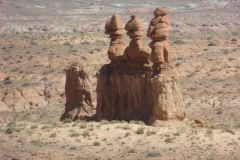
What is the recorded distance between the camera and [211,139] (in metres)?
29.0

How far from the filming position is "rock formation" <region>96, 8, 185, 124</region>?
31953 mm

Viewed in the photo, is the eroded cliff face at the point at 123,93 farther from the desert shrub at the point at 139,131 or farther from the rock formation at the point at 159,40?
the desert shrub at the point at 139,131

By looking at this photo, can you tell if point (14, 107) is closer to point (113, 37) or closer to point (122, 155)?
point (113, 37)

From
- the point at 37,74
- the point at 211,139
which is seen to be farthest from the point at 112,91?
the point at 37,74

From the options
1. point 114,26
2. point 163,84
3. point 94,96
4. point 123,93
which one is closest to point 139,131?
point 163,84

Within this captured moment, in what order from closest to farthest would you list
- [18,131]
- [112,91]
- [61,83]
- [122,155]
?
1. [122,155]
2. [18,131]
3. [112,91]
4. [61,83]

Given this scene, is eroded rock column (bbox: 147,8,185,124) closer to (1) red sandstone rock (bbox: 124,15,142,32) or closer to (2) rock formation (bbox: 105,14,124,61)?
(1) red sandstone rock (bbox: 124,15,142,32)

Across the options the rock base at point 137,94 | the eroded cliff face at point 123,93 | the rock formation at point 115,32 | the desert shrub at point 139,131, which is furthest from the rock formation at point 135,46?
the desert shrub at point 139,131

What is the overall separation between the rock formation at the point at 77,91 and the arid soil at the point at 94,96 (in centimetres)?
79

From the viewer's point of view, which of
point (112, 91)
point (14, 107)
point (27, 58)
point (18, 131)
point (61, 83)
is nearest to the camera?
point (18, 131)

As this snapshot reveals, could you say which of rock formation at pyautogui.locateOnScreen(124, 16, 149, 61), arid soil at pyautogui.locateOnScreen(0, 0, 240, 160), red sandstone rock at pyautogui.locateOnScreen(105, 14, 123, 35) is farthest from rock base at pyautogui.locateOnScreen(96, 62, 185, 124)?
red sandstone rock at pyautogui.locateOnScreen(105, 14, 123, 35)

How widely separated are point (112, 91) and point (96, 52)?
38146 mm

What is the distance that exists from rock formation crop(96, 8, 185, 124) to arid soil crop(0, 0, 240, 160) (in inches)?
40.6

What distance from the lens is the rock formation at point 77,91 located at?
3791 centimetres
